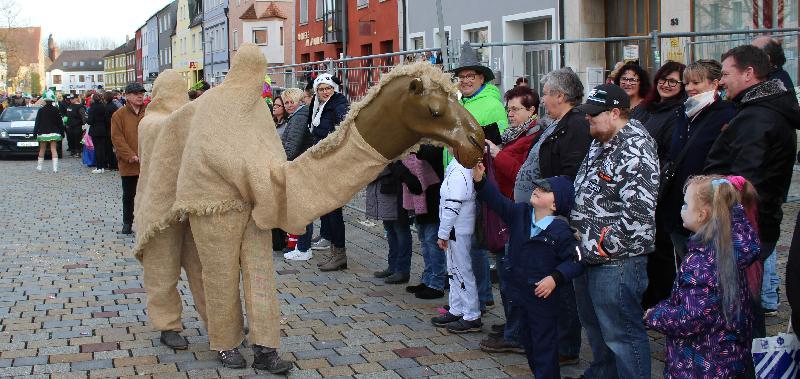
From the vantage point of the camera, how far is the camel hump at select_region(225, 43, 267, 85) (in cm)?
594

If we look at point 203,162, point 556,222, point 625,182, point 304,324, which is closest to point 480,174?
point 556,222

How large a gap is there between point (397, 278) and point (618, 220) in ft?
13.3

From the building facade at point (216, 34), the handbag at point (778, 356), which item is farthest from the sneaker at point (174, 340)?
the building facade at point (216, 34)

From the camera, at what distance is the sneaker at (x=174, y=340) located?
661cm

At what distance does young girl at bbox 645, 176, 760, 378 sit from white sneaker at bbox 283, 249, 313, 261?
19.6 ft

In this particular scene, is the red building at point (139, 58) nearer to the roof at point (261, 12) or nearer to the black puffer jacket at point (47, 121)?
the roof at point (261, 12)

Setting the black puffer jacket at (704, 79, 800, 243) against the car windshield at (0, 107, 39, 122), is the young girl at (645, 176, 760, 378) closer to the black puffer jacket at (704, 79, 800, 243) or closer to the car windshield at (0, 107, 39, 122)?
the black puffer jacket at (704, 79, 800, 243)

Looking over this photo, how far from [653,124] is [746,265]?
2.32 meters

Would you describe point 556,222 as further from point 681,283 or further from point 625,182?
point 681,283

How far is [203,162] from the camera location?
575 centimetres

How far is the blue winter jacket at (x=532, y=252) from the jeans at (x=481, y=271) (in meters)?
1.53

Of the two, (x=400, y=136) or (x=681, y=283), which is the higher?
(x=400, y=136)

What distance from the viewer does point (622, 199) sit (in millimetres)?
4945

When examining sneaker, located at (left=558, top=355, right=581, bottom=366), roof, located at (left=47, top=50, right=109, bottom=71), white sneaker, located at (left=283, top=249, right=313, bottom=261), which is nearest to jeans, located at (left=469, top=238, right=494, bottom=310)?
sneaker, located at (left=558, top=355, right=581, bottom=366)
